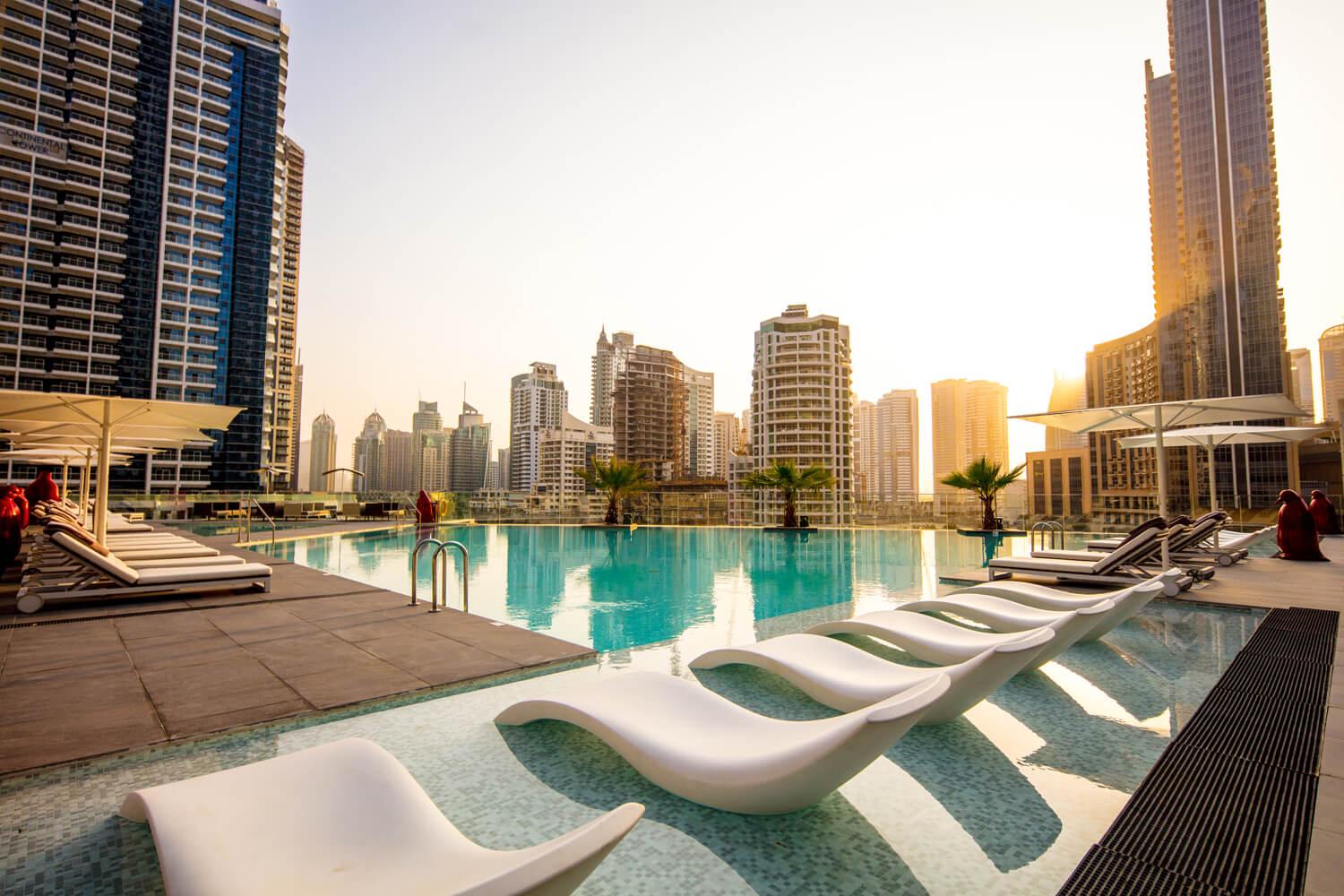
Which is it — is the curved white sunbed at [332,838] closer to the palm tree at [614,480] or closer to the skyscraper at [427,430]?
the palm tree at [614,480]

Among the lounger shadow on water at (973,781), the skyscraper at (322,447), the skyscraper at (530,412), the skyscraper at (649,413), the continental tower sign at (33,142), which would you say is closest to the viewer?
the lounger shadow on water at (973,781)

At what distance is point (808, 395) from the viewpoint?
56.5 m

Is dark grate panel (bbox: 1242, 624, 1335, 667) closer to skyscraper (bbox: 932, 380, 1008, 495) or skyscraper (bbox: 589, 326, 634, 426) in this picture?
skyscraper (bbox: 932, 380, 1008, 495)

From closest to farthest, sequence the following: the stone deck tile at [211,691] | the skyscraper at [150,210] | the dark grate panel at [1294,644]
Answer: the stone deck tile at [211,691] → the dark grate panel at [1294,644] → the skyscraper at [150,210]

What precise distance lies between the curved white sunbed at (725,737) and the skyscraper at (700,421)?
121m

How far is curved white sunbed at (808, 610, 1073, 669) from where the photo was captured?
4.09m

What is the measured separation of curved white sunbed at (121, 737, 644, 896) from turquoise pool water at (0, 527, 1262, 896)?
338mm

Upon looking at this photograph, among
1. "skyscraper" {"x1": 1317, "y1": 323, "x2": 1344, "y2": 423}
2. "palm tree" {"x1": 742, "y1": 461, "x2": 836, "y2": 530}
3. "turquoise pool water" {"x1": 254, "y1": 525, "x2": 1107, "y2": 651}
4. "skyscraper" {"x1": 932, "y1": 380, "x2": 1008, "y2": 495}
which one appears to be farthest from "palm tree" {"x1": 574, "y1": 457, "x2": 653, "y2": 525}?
"skyscraper" {"x1": 932, "y1": 380, "x2": 1008, "y2": 495}

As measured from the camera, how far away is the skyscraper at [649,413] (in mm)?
90500

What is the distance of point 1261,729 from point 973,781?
70.1 inches

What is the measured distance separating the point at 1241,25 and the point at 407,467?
11893 cm

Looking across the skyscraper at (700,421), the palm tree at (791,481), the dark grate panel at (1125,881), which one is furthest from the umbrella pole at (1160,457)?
the skyscraper at (700,421)

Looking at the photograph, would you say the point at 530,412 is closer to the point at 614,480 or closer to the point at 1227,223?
the point at 614,480

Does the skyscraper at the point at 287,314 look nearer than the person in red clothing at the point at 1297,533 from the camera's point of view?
No
